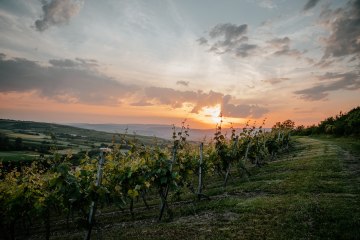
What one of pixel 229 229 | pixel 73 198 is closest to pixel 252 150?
pixel 229 229

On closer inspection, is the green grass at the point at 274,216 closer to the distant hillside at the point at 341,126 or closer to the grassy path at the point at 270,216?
the grassy path at the point at 270,216

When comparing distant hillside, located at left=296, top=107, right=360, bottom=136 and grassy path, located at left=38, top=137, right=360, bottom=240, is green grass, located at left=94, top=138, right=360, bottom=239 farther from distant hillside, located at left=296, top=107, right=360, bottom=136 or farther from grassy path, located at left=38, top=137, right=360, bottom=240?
distant hillside, located at left=296, top=107, right=360, bottom=136

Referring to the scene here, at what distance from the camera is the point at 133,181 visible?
57.0ft

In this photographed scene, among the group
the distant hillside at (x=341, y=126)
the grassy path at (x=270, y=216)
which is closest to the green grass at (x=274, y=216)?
the grassy path at (x=270, y=216)

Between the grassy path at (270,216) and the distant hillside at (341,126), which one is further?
the distant hillside at (341,126)

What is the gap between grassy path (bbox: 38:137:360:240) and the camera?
11.4 meters

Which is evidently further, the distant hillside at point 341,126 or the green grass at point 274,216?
the distant hillside at point 341,126

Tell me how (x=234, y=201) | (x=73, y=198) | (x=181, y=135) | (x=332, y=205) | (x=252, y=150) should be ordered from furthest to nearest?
1. (x=252, y=150)
2. (x=181, y=135)
3. (x=234, y=201)
4. (x=332, y=205)
5. (x=73, y=198)

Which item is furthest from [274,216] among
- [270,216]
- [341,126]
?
[341,126]

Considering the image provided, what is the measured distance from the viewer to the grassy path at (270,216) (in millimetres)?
11398

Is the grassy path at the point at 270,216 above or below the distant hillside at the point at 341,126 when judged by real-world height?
below

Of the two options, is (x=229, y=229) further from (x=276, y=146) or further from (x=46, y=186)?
(x=276, y=146)

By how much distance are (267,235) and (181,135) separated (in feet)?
27.8

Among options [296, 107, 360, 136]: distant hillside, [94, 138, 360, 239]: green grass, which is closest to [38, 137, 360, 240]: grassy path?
[94, 138, 360, 239]: green grass
